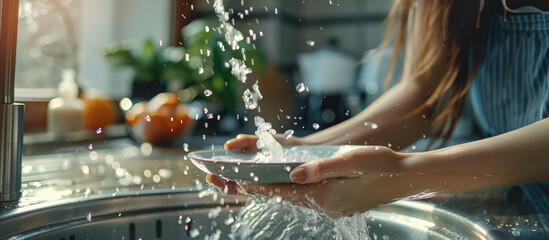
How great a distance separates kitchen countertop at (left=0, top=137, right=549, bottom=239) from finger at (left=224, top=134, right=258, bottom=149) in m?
0.11

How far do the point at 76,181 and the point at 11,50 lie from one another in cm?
24

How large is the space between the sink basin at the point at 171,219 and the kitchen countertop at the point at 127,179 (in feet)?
0.06

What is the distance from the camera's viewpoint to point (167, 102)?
1.27 m

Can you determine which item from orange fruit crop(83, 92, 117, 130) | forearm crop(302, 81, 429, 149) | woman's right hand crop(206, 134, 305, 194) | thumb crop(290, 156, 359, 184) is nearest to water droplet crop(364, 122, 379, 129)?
forearm crop(302, 81, 429, 149)

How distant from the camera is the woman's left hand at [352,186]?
1.37 feet

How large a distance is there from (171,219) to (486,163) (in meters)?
0.39

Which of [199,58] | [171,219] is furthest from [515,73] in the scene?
[199,58]

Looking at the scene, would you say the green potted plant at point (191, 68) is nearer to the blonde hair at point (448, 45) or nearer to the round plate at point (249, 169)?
the blonde hair at point (448, 45)

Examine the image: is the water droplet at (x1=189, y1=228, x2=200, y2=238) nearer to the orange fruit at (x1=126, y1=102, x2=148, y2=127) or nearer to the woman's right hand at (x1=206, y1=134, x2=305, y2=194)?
the woman's right hand at (x1=206, y1=134, x2=305, y2=194)

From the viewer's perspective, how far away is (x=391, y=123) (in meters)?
0.86

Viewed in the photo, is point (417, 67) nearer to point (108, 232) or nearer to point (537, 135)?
point (537, 135)

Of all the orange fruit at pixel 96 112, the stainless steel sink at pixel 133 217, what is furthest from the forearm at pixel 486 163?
the orange fruit at pixel 96 112

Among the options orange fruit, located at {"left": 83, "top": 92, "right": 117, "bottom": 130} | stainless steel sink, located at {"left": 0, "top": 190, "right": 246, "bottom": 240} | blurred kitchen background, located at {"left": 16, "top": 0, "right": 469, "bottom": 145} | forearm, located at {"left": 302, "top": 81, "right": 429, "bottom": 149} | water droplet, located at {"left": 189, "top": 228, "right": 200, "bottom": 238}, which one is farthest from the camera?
blurred kitchen background, located at {"left": 16, "top": 0, "right": 469, "bottom": 145}

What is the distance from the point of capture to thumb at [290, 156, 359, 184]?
0.38 metres
